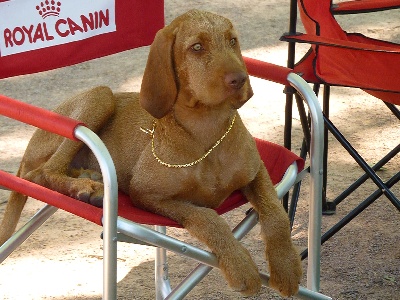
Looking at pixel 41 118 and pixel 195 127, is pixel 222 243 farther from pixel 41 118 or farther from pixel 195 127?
pixel 41 118

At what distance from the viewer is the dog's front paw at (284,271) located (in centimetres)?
250

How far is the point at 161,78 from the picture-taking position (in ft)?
8.23

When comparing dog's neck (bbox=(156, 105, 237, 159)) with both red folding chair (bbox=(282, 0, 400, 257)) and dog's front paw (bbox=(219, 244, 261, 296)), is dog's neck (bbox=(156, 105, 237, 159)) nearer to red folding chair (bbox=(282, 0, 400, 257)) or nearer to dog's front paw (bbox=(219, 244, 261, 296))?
dog's front paw (bbox=(219, 244, 261, 296))

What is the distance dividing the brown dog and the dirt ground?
82 cm

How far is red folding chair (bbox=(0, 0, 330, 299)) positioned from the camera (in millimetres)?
2318

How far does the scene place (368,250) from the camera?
12.1 feet

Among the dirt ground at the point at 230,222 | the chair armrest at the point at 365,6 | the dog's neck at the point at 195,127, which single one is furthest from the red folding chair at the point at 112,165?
the chair armrest at the point at 365,6

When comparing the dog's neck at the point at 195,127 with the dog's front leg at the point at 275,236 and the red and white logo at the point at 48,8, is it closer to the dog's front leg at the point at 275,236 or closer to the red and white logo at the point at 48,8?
the dog's front leg at the point at 275,236

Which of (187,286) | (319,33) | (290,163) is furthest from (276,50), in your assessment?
(187,286)

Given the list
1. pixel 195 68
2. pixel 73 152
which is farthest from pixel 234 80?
pixel 73 152

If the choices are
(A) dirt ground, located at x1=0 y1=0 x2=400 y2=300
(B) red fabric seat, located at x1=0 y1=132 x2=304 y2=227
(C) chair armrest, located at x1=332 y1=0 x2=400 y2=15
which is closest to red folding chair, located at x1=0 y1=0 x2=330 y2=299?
(B) red fabric seat, located at x1=0 y1=132 x2=304 y2=227

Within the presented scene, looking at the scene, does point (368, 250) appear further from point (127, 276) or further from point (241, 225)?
point (241, 225)

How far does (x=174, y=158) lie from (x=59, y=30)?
0.86 m

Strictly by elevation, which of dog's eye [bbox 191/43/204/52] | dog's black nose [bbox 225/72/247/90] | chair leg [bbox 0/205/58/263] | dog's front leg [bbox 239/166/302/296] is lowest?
chair leg [bbox 0/205/58/263]
